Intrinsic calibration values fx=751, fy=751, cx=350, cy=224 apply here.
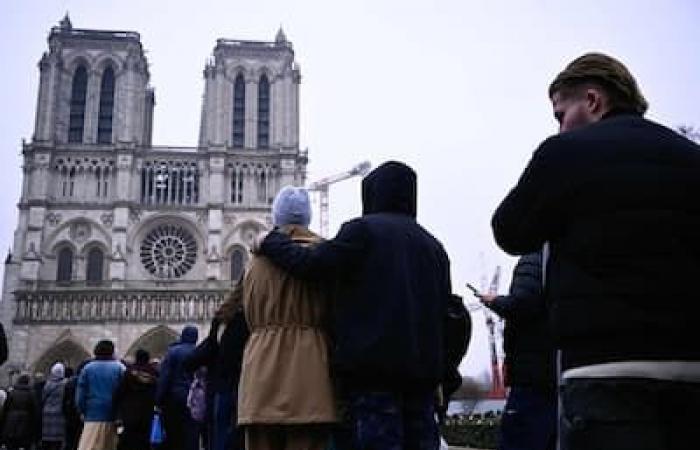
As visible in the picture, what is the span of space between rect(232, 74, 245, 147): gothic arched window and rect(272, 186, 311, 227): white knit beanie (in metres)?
39.6

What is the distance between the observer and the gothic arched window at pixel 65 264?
132 ft

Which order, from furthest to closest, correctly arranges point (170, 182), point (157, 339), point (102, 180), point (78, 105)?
point (78, 105), point (170, 182), point (102, 180), point (157, 339)

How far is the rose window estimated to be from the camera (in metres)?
40.8

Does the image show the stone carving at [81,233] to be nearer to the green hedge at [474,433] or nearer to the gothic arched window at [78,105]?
the gothic arched window at [78,105]

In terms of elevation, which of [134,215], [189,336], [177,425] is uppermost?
[134,215]

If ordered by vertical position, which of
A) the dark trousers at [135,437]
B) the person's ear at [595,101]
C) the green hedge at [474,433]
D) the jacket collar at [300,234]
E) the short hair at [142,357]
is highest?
the person's ear at [595,101]

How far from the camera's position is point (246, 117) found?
4331 cm

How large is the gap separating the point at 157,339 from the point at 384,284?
1484 inches

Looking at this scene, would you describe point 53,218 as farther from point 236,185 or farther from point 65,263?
point 236,185

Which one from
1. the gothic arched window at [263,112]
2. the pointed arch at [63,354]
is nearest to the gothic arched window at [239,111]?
the gothic arched window at [263,112]

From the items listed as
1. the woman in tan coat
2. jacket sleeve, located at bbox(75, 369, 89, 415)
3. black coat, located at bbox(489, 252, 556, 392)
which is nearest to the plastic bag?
jacket sleeve, located at bbox(75, 369, 89, 415)

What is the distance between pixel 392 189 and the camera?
3.88m

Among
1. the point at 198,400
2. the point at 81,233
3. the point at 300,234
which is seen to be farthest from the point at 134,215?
the point at 300,234

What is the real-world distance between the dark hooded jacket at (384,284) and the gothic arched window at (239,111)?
40.1 m
